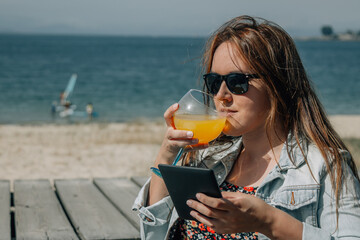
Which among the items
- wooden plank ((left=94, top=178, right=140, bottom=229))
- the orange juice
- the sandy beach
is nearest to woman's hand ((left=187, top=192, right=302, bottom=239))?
the orange juice

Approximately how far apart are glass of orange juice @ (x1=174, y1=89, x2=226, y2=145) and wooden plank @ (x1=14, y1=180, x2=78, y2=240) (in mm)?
986

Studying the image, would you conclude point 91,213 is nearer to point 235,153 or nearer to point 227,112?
point 235,153

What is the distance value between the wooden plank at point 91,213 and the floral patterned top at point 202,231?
545 millimetres

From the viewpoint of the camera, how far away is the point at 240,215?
1438mm

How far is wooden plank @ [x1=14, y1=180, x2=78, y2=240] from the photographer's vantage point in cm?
246

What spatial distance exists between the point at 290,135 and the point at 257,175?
0.68ft

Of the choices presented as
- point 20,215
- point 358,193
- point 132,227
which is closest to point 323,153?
point 358,193

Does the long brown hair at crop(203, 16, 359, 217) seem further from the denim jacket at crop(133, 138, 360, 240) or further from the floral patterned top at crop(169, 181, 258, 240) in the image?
the floral patterned top at crop(169, 181, 258, 240)

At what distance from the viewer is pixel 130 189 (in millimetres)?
3383

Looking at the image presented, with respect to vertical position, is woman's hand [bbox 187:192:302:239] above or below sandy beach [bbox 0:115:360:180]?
above

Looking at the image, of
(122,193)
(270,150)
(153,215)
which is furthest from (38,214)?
(270,150)

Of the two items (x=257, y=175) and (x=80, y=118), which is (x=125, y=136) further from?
(x=257, y=175)

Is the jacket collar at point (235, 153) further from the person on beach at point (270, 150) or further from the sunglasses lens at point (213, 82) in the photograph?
the sunglasses lens at point (213, 82)

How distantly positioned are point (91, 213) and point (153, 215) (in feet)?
2.98
